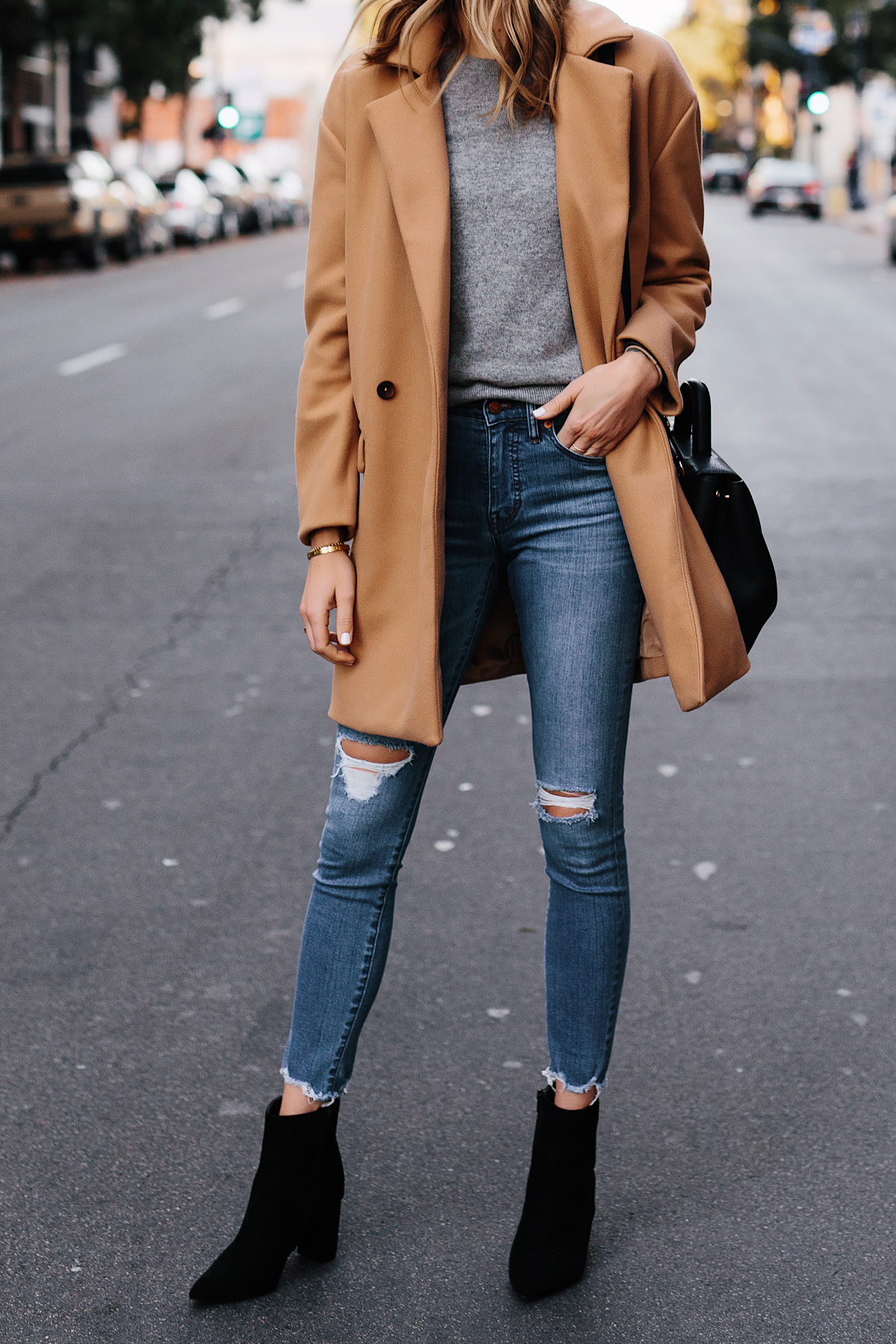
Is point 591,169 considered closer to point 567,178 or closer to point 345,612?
point 567,178

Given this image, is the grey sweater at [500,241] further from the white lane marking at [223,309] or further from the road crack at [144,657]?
the white lane marking at [223,309]

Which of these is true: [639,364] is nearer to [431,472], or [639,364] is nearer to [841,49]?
[431,472]

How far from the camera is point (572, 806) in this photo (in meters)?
2.44

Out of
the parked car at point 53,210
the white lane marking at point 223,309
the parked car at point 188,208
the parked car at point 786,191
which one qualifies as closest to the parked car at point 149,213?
the parked car at point 188,208

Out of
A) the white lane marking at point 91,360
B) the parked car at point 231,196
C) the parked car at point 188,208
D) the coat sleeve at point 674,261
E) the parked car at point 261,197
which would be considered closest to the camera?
the coat sleeve at point 674,261

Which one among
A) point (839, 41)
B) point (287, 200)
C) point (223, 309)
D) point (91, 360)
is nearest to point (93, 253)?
point (223, 309)

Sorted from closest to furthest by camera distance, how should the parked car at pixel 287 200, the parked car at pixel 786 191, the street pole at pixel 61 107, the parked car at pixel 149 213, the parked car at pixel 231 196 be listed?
the parked car at pixel 149 213
the parked car at pixel 231 196
the parked car at pixel 786 191
the parked car at pixel 287 200
the street pole at pixel 61 107

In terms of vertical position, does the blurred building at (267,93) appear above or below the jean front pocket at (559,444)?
below

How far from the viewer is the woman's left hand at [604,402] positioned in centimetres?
230

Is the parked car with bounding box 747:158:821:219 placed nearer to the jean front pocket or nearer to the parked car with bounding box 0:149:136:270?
the parked car with bounding box 0:149:136:270

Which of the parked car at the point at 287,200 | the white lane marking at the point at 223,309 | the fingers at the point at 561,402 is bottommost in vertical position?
the parked car at the point at 287,200

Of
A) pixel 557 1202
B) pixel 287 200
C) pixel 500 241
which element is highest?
pixel 500 241

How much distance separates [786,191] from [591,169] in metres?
46.6

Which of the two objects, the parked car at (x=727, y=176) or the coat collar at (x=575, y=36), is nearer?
the coat collar at (x=575, y=36)
